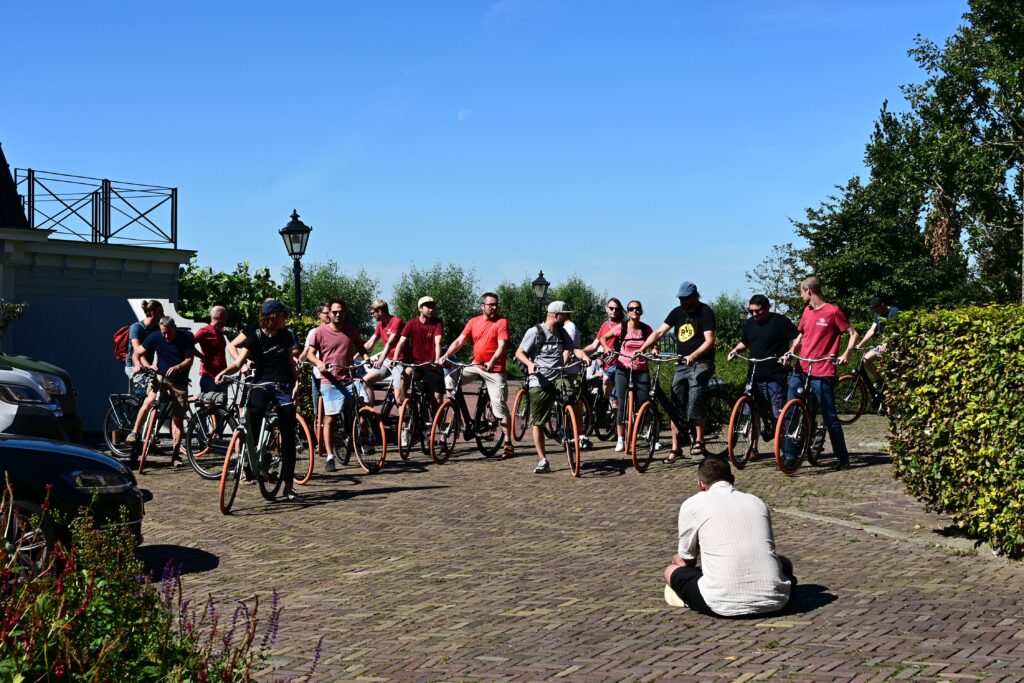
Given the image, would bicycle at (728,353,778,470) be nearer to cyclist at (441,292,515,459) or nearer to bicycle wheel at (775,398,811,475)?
bicycle wheel at (775,398,811,475)

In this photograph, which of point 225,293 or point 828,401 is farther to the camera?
point 225,293

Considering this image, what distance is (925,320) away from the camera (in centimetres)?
897

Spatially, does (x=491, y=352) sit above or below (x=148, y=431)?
above

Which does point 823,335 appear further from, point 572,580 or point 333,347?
point 572,580

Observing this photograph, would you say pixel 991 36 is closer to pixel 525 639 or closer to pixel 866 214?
pixel 866 214

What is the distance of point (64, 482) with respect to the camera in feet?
24.1

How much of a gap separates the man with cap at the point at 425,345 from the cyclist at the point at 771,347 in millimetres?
3695

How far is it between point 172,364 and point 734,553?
30.1 ft

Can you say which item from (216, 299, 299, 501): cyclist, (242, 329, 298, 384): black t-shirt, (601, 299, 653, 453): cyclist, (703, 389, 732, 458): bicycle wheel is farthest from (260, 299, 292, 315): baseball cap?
(703, 389, 732, 458): bicycle wheel

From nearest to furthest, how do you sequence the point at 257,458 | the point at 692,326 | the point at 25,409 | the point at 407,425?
the point at 257,458
the point at 25,409
the point at 692,326
the point at 407,425

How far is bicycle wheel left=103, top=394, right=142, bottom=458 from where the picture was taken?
15.0 meters

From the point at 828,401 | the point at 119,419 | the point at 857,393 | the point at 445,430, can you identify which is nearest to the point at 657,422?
the point at 828,401

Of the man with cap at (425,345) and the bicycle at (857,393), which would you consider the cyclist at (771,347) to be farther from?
the bicycle at (857,393)

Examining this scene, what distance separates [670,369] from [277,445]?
11.9 m
